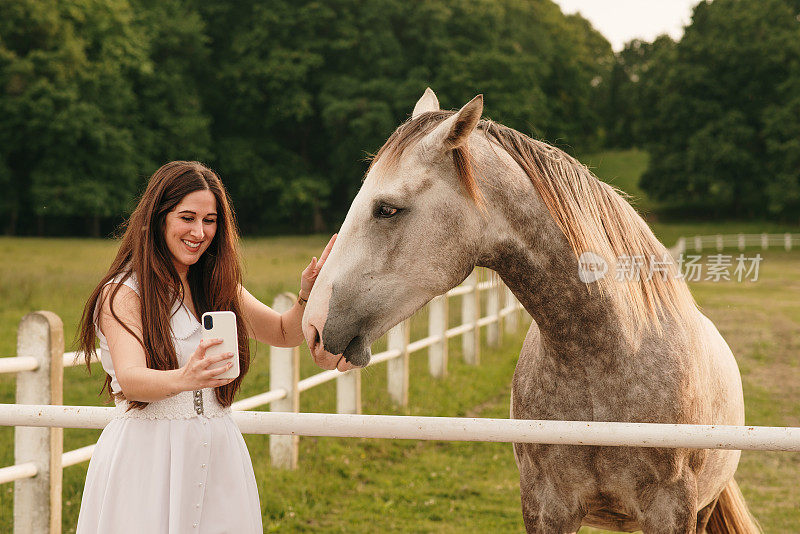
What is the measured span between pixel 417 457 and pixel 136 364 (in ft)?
14.6

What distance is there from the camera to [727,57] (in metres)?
40.4

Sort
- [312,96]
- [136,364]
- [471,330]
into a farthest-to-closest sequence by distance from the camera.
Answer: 1. [312,96]
2. [471,330]
3. [136,364]

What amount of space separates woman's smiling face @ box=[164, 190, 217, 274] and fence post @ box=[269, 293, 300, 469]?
3.11m

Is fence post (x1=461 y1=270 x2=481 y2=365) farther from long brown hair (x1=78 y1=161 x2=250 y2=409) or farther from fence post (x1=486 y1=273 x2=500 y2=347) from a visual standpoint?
long brown hair (x1=78 y1=161 x2=250 y2=409)

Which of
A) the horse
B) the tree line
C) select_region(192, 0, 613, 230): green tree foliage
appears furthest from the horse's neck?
select_region(192, 0, 613, 230): green tree foliage

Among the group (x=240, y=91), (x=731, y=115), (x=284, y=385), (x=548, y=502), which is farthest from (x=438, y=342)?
(x=731, y=115)

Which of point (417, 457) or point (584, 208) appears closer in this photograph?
point (584, 208)

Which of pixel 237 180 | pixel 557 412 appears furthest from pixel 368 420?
pixel 237 180

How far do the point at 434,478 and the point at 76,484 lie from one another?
94.3 inches

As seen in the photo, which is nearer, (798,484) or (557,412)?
(557,412)

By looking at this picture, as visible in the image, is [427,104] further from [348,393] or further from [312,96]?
[312,96]

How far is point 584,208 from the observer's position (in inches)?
87.7

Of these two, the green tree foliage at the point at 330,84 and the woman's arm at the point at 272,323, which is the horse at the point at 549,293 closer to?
the woman's arm at the point at 272,323

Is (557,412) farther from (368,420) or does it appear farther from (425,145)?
(425,145)
